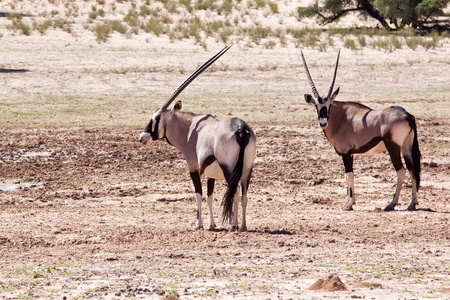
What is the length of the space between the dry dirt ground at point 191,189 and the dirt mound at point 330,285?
7cm

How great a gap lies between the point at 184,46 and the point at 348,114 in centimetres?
1833

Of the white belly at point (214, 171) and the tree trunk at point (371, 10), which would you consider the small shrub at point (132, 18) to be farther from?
the white belly at point (214, 171)

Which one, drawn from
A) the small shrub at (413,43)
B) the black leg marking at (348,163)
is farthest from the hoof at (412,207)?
the small shrub at (413,43)

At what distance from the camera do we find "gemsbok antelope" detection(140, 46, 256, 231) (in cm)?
882

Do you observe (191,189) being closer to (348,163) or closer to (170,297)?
(348,163)

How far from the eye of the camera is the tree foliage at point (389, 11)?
35.4 metres

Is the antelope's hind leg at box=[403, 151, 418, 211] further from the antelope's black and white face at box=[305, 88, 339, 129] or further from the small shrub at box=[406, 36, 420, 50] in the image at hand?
the small shrub at box=[406, 36, 420, 50]

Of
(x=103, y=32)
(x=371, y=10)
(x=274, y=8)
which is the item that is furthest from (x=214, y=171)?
(x=274, y=8)

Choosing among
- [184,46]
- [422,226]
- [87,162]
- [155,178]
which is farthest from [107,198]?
[184,46]

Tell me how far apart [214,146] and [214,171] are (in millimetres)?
341

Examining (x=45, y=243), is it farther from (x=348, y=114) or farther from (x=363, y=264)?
(x=348, y=114)

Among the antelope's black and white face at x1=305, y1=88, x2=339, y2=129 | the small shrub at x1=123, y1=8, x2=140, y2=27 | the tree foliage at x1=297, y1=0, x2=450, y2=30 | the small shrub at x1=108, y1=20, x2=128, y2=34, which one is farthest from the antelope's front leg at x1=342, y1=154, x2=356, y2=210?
the tree foliage at x1=297, y1=0, x2=450, y2=30

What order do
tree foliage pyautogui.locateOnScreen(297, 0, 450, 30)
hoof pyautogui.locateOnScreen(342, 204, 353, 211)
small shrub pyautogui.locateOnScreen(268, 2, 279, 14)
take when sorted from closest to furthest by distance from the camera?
hoof pyautogui.locateOnScreen(342, 204, 353, 211), tree foliage pyautogui.locateOnScreen(297, 0, 450, 30), small shrub pyautogui.locateOnScreen(268, 2, 279, 14)

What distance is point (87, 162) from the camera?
14461 mm
